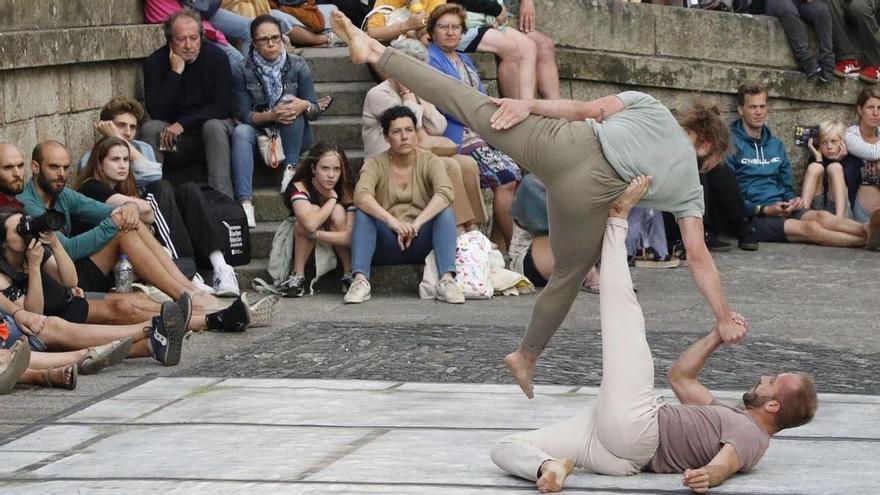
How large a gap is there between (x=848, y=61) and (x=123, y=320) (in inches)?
328

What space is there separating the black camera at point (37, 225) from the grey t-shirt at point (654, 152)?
321 cm

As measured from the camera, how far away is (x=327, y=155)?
448 inches

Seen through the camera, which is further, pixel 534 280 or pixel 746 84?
pixel 746 84

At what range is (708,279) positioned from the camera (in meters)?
6.91

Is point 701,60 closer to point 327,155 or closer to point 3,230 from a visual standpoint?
point 327,155

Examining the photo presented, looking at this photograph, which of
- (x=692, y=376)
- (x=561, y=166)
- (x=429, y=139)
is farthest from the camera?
(x=429, y=139)

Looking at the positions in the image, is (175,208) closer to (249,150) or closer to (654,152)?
(249,150)

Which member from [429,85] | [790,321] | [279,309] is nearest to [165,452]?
[429,85]

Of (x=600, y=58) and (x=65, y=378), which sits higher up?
(x=600, y=58)

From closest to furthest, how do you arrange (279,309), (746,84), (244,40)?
1. (279,309)
2. (244,40)
3. (746,84)

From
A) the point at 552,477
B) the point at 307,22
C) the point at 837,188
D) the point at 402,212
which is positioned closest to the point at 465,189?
the point at 402,212

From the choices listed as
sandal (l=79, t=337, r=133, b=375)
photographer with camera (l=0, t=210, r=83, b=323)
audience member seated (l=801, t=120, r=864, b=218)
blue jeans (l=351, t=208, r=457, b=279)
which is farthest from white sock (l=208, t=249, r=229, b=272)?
audience member seated (l=801, t=120, r=864, b=218)

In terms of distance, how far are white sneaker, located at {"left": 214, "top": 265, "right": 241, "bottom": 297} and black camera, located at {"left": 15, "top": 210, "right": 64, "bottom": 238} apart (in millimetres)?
2305

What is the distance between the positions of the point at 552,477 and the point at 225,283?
5472 millimetres
